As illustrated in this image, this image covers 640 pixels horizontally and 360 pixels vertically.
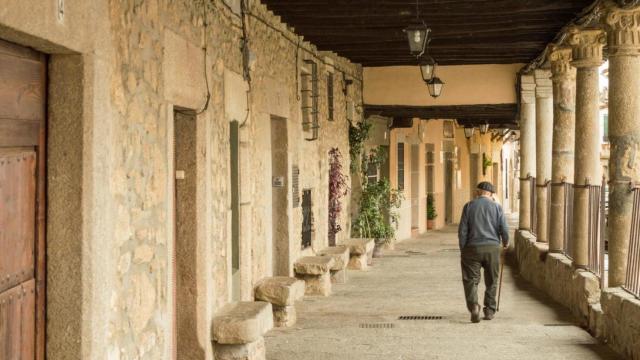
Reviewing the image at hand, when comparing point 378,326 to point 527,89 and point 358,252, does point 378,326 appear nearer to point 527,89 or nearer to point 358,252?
point 358,252

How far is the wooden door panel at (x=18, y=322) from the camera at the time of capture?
3.25 m

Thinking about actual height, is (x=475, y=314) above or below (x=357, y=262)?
below

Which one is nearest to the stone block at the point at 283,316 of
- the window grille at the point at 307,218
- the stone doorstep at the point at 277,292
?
the stone doorstep at the point at 277,292

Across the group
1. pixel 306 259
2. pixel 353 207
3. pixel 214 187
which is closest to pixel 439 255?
pixel 353 207

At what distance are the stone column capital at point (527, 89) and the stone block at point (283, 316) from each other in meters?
7.48

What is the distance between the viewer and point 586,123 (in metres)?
8.59

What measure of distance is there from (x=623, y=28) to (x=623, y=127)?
2.71ft

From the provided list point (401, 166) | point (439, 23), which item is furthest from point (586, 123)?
point (401, 166)

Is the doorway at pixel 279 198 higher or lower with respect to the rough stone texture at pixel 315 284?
higher

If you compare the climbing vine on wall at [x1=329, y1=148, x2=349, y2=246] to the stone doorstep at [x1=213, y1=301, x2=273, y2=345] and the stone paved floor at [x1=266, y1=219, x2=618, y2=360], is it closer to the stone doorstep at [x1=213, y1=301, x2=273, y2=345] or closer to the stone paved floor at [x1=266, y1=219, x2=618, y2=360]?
the stone paved floor at [x1=266, y1=219, x2=618, y2=360]

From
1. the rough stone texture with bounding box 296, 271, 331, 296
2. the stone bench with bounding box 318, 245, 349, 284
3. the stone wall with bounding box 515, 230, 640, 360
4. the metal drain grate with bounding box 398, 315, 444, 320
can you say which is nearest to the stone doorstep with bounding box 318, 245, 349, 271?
the stone bench with bounding box 318, 245, 349, 284

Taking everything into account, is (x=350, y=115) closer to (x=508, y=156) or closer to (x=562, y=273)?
(x=562, y=273)

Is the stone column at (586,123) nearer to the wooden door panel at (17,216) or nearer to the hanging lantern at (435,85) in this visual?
the hanging lantern at (435,85)

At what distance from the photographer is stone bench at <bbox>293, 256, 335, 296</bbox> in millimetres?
9414
